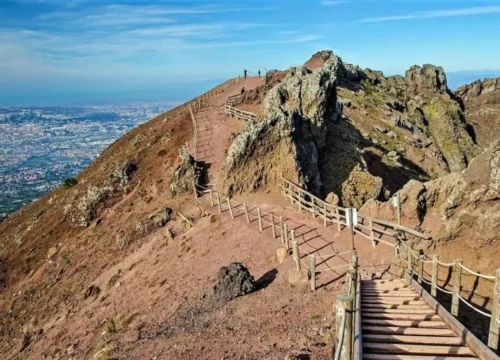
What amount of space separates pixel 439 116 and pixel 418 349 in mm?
66892

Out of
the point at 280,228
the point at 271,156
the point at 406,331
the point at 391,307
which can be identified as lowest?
the point at 280,228

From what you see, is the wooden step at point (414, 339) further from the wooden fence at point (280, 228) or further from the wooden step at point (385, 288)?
the wooden step at point (385, 288)

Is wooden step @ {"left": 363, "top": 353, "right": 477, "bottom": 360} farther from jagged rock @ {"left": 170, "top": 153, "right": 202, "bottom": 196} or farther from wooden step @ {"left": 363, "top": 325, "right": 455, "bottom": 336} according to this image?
jagged rock @ {"left": 170, "top": 153, "right": 202, "bottom": 196}

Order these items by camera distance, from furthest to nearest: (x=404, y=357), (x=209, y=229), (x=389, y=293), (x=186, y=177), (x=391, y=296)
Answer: (x=186, y=177)
(x=209, y=229)
(x=389, y=293)
(x=391, y=296)
(x=404, y=357)

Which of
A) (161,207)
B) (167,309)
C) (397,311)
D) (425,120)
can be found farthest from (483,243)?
(425,120)

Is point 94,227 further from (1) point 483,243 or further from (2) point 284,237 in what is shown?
(1) point 483,243

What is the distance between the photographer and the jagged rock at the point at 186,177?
3469cm

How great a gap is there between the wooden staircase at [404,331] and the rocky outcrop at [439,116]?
50.6m

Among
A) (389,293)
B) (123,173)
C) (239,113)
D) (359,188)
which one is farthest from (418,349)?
(239,113)

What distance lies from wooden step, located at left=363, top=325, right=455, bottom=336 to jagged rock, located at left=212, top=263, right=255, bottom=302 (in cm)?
875

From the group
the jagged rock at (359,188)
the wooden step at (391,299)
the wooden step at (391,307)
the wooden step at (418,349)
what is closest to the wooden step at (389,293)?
the wooden step at (391,299)

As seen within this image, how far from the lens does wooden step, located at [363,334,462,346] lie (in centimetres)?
1018

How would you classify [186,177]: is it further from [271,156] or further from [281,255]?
[281,255]

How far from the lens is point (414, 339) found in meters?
10.3
